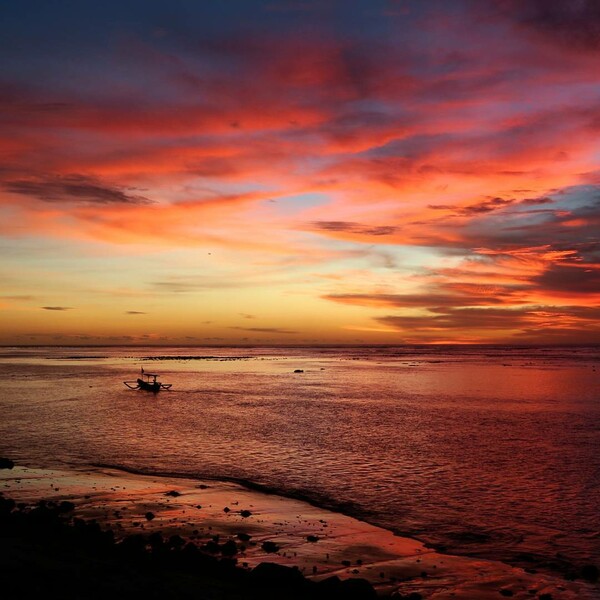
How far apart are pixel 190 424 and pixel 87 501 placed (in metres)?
20.8

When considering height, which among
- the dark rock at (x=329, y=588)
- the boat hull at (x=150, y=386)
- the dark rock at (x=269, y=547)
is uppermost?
the dark rock at (x=329, y=588)

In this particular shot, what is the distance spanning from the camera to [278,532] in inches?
690

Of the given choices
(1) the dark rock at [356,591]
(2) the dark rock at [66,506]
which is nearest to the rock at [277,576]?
(1) the dark rock at [356,591]

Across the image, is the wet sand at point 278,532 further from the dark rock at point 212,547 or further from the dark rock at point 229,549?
the dark rock at point 229,549

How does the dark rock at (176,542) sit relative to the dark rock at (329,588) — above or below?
below

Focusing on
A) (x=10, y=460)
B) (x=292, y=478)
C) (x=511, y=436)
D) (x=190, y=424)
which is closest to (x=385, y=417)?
(x=511, y=436)

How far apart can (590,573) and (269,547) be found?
841 cm

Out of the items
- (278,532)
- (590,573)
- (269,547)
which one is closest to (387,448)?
(278,532)

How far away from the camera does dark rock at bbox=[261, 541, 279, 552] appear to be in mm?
15688

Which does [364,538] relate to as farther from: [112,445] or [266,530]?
[112,445]

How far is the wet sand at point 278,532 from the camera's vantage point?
554 inches

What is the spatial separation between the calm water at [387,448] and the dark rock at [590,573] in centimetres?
128

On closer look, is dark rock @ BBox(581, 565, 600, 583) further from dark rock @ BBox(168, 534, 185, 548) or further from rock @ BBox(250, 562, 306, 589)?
dark rock @ BBox(168, 534, 185, 548)

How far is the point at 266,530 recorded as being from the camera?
17719 millimetres
